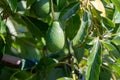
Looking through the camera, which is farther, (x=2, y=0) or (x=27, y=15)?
(x=27, y=15)

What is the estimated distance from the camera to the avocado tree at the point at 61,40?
1004mm

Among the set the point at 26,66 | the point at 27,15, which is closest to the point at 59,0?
the point at 27,15

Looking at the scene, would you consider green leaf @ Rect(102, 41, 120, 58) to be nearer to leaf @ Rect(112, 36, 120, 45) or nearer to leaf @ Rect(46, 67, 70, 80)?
leaf @ Rect(112, 36, 120, 45)

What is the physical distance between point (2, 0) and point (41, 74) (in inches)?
8.9

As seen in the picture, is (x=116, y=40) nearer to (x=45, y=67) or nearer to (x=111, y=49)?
(x=111, y=49)

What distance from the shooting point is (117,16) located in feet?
3.78

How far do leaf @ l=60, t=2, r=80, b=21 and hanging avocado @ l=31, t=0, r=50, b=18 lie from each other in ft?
0.16

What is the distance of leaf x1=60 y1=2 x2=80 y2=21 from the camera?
39.4 inches

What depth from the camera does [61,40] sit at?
1021 mm

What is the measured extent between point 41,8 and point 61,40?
9cm

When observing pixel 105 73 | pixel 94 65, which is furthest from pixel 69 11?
pixel 105 73

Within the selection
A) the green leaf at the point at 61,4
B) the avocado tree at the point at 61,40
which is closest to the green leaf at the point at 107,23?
the avocado tree at the point at 61,40

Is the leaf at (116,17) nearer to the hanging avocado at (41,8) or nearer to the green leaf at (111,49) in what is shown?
the green leaf at (111,49)

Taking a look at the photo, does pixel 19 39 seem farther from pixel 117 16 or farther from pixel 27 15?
pixel 117 16
